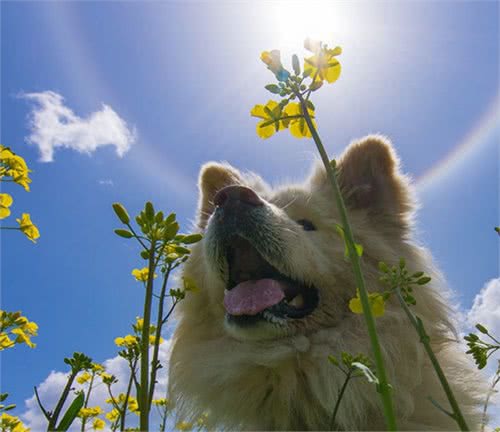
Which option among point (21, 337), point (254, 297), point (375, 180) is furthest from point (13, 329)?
point (375, 180)

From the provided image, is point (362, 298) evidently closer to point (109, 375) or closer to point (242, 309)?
point (242, 309)

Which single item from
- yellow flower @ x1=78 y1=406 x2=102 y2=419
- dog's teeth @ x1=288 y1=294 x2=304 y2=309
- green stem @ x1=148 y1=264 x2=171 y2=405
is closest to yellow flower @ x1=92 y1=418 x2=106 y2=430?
yellow flower @ x1=78 y1=406 x2=102 y2=419

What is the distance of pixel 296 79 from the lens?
1.28 metres

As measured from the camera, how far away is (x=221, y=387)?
326cm

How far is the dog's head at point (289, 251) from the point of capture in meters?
3.16

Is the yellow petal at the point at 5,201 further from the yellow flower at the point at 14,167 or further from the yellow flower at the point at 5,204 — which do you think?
the yellow flower at the point at 14,167

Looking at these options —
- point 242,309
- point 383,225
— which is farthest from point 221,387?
point 383,225

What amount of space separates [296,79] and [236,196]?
77.6 inches

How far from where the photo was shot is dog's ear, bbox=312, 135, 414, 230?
4.04m

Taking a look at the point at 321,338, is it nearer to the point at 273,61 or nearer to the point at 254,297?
the point at 254,297

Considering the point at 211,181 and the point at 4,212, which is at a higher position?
the point at 211,181

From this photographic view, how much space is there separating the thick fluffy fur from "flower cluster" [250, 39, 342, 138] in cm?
180

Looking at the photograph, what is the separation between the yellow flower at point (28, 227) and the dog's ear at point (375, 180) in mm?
2576

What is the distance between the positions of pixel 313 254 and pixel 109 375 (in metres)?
1.88
